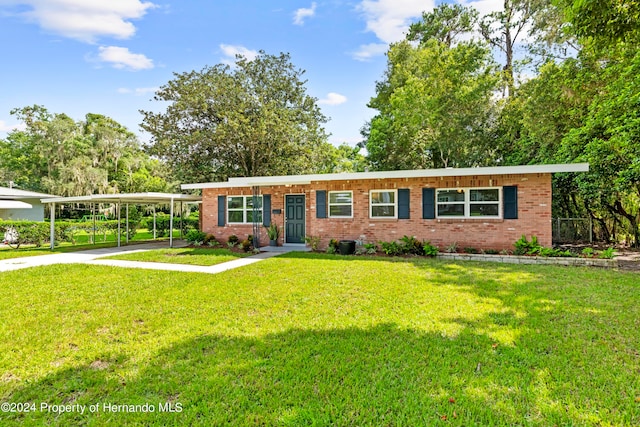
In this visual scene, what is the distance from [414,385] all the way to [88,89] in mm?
21017

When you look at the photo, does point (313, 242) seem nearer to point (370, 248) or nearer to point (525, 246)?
point (370, 248)

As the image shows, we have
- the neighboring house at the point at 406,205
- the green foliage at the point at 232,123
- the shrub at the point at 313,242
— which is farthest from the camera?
the green foliage at the point at 232,123

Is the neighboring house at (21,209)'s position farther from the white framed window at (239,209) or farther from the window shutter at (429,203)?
the window shutter at (429,203)

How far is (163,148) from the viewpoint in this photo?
19.6 meters

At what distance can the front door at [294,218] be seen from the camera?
12.6 meters

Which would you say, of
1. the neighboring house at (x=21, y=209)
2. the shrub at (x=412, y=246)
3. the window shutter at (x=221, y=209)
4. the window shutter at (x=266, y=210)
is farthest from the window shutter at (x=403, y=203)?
the neighboring house at (x=21, y=209)

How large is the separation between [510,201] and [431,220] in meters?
2.25

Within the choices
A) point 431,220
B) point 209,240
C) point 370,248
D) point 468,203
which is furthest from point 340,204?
point 209,240

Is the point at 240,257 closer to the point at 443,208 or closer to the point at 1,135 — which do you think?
the point at 443,208

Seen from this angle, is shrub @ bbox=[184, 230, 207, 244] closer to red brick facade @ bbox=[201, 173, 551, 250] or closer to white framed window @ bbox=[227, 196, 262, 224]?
white framed window @ bbox=[227, 196, 262, 224]

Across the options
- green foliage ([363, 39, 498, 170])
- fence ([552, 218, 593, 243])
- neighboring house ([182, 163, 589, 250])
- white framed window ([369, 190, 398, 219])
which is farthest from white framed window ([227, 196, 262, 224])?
fence ([552, 218, 593, 243])

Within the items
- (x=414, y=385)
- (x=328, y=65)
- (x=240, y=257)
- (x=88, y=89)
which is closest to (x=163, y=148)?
(x=88, y=89)

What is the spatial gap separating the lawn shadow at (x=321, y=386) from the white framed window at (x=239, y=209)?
31.7 feet

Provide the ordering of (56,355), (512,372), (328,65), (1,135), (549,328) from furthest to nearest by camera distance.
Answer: (1,135) < (328,65) < (549,328) < (56,355) < (512,372)
